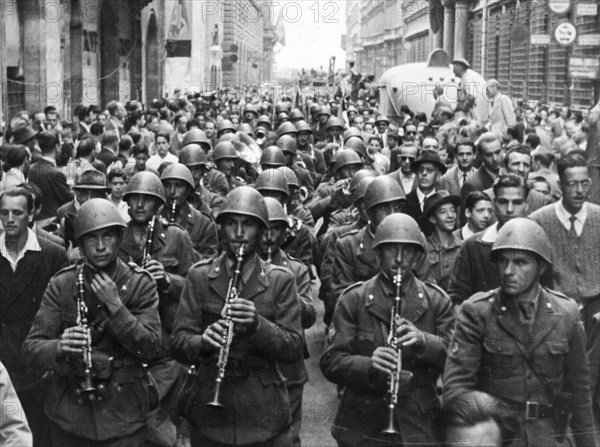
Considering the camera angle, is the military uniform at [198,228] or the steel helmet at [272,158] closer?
the military uniform at [198,228]

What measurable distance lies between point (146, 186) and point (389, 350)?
3.18 metres

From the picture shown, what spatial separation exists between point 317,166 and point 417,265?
8.75m

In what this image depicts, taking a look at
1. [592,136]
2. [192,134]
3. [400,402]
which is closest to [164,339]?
[400,402]

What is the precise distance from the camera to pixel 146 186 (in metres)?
7.93

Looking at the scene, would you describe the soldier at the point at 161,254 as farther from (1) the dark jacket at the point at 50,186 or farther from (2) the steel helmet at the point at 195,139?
(2) the steel helmet at the point at 195,139

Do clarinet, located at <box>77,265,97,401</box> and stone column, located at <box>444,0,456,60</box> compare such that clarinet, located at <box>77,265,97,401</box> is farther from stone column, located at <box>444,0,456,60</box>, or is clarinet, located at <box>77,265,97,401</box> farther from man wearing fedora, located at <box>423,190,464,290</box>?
stone column, located at <box>444,0,456,60</box>

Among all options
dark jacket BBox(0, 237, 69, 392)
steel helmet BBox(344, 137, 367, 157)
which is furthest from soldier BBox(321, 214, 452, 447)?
steel helmet BBox(344, 137, 367, 157)

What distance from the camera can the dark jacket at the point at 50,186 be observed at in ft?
35.1

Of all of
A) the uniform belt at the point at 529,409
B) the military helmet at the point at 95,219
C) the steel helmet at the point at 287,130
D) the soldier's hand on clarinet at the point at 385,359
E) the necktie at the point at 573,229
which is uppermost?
the steel helmet at the point at 287,130

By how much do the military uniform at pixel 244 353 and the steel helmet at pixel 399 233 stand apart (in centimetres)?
55

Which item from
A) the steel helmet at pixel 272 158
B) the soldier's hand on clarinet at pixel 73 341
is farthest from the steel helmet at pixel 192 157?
the soldier's hand on clarinet at pixel 73 341

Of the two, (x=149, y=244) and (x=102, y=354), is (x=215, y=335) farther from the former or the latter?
(x=149, y=244)

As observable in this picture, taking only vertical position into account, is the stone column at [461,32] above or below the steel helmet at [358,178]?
above

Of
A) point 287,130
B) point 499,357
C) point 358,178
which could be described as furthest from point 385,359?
point 287,130
